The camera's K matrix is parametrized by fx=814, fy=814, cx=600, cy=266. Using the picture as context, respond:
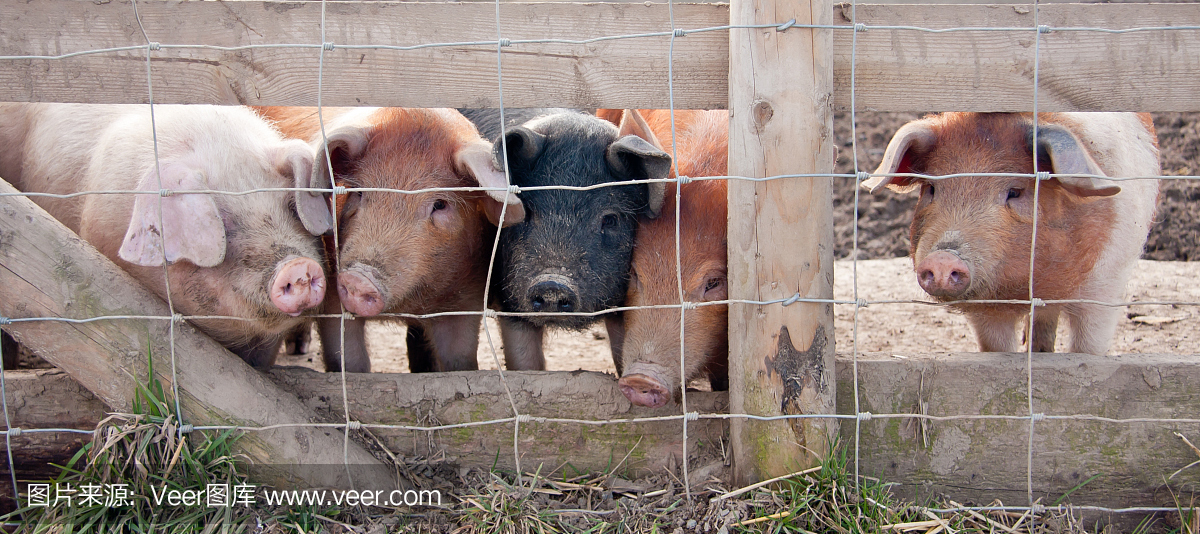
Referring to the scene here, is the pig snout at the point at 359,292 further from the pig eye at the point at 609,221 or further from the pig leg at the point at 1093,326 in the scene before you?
the pig leg at the point at 1093,326

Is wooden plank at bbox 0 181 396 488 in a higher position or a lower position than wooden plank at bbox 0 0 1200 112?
lower

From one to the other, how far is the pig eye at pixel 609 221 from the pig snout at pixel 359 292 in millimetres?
893

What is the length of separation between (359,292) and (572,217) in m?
0.83

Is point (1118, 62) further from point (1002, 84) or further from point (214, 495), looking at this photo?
point (214, 495)

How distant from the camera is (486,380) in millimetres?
2920

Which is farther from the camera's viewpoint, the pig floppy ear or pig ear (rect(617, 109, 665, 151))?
pig ear (rect(617, 109, 665, 151))

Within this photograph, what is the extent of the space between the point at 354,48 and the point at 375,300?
863 mm

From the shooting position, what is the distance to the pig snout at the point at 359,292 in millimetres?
2838

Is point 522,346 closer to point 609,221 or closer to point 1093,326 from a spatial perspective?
point 609,221

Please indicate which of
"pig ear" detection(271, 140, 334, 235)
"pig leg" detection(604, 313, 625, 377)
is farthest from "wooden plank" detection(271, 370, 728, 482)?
"pig ear" detection(271, 140, 334, 235)

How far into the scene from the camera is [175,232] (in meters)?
2.78

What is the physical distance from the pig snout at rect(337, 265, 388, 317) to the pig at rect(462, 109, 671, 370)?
0.52 metres

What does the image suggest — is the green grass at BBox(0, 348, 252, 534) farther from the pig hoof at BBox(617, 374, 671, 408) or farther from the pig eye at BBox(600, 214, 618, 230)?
the pig eye at BBox(600, 214, 618, 230)

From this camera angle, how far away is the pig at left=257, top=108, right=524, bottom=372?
9.72ft
